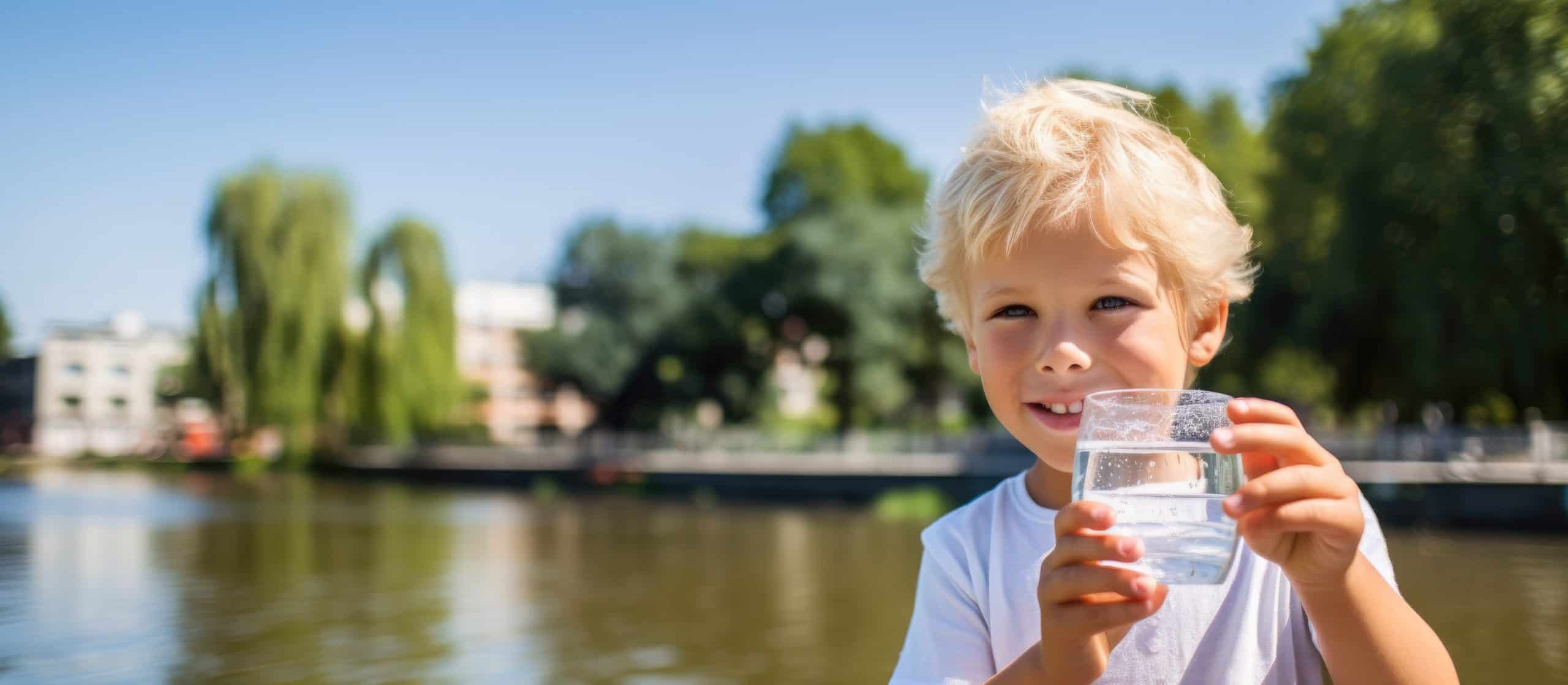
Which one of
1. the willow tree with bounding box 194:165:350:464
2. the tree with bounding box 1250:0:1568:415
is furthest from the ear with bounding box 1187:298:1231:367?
the willow tree with bounding box 194:165:350:464

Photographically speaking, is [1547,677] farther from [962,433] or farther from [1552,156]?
[962,433]

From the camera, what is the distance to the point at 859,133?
125 feet

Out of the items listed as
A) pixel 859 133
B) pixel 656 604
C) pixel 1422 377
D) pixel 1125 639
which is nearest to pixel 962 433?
pixel 859 133

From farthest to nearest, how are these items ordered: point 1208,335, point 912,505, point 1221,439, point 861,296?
1. point 861,296
2. point 912,505
3. point 1208,335
4. point 1221,439

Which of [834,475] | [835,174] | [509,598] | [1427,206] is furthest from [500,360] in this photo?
[1427,206]

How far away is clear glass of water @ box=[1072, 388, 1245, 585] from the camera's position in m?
1.02

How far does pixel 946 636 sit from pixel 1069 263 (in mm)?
425

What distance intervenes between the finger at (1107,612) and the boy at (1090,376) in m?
0.03

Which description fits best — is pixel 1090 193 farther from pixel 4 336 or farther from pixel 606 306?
pixel 4 336

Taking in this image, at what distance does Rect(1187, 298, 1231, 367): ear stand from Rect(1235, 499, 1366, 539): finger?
0.44 meters

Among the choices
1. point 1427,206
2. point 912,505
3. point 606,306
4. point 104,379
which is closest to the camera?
point 1427,206

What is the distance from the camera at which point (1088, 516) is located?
1010 millimetres

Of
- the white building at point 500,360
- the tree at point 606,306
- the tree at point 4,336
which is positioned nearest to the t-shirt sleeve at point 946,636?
the tree at point 606,306

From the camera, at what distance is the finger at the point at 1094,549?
1011 mm
